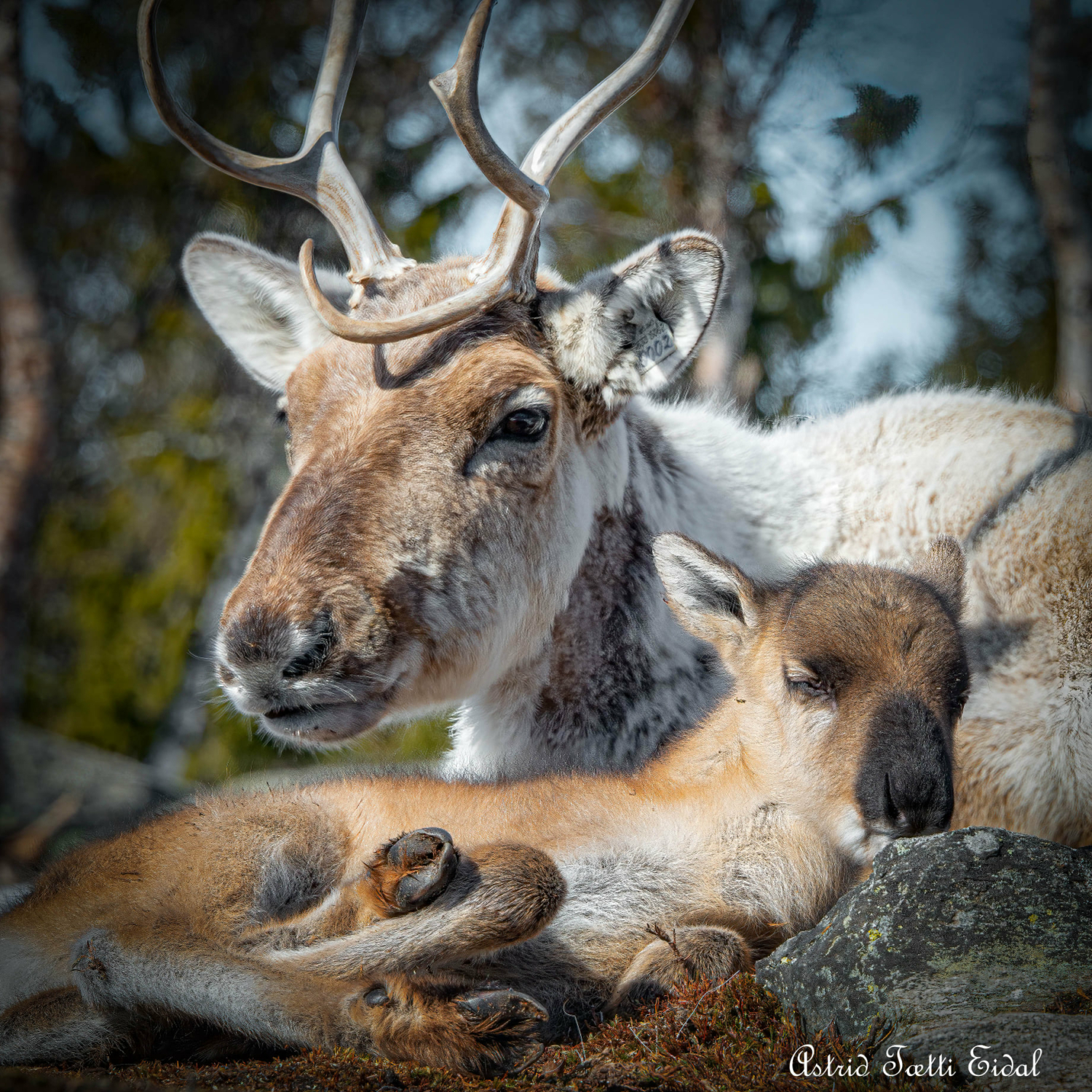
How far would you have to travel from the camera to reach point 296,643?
3.69m

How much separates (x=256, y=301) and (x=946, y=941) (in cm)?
467

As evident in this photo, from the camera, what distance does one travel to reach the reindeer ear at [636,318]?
4738 mm

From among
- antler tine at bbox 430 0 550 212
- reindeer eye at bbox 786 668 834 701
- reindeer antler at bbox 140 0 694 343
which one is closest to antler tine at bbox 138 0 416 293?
reindeer antler at bbox 140 0 694 343

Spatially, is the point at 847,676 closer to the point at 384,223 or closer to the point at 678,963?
the point at 678,963

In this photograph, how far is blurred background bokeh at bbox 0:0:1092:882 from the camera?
4.95 metres

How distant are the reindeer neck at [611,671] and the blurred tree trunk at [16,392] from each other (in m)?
7.98

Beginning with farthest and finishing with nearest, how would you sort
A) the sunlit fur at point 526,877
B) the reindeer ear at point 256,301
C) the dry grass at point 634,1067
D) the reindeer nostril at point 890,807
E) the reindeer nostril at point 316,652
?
the reindeer ear at point 256,301
the reindeer nostril at point 316,652
the reindeer nostril at point 890,807
the sunlit fur at point 526,877
the dry grass at point 634,1067

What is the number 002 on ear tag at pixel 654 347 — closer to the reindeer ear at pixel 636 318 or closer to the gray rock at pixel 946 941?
the reindeer ear at pixel 636 318

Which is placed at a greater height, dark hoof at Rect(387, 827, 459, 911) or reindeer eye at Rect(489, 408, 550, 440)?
reindeer eye at Rect(489, 408, 550, 440)

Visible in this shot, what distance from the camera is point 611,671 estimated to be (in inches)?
199

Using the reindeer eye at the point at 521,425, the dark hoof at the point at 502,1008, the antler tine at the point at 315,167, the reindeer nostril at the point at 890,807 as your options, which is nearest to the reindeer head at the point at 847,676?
the reindeer nostril at the point at 890,807

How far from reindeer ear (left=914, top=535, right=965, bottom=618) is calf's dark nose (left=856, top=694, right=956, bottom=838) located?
0.77 m

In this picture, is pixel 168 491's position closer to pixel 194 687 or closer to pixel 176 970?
pixel 194 687

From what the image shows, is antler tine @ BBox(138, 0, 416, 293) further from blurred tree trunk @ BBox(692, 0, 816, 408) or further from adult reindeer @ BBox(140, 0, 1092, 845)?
blurred tree trunk @ BBox(692, 0, 816, 408)
